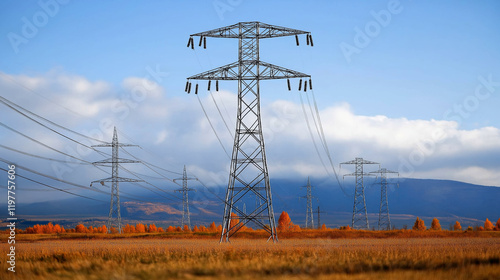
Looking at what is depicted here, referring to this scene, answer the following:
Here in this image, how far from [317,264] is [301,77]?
2557 centimetres

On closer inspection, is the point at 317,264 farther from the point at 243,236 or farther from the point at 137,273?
the point at 243,236

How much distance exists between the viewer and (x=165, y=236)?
10025 centimetres

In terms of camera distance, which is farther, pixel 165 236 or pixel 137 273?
pixel 165 236

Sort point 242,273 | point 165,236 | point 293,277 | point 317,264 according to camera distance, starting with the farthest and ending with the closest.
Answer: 1. point 165,236
2. point 317,264
3. point 242,273
4. point 293,277

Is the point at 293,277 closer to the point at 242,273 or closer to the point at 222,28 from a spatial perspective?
the point at 242,273

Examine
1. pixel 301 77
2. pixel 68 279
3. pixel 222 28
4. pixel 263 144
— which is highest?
pixel 222 28

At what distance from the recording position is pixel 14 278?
107 ft

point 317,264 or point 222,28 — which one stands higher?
point 222,28

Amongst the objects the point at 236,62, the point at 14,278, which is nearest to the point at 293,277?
the point at 14,278

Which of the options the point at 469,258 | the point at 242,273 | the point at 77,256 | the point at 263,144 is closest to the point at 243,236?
the point at 263,144

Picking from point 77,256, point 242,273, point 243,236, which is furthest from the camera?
point 243,236

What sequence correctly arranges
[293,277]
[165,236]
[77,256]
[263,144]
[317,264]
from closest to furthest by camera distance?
[293,277], [317,264], [77,256], [263,144], [165,236]

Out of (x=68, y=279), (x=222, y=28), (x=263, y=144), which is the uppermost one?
(x=222, y=28)

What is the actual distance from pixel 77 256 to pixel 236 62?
80.8 feet
